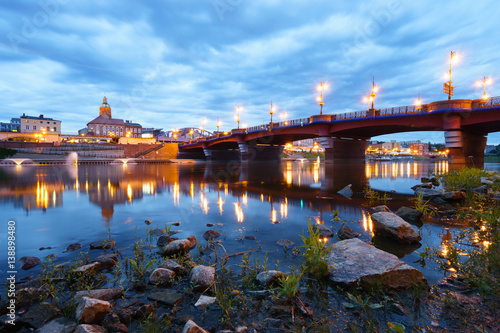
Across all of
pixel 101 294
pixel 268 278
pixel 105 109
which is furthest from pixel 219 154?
pixel 105 109

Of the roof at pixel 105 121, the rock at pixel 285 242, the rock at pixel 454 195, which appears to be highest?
the roof at pixel 105 121

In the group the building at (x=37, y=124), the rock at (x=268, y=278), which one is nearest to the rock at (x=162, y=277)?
the rock at (x=268, y=278)

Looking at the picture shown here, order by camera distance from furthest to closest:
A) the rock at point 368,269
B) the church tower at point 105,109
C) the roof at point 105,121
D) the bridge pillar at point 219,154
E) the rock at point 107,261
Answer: the church tower at point 105,109 < the roof at point 105,121 < the bridge pillar at point 219,154 < the rock at point 107,261 < the rock at point 368,269

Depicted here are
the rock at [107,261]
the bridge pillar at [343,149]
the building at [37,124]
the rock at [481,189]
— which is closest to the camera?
the rock at [107,261]

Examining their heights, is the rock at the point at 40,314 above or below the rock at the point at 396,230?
below

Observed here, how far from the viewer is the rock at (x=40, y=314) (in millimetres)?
3402

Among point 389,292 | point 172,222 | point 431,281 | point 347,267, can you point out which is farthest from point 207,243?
point 431,281

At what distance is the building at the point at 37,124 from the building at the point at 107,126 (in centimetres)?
1891

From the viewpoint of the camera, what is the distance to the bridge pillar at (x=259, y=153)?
71375 millimetres

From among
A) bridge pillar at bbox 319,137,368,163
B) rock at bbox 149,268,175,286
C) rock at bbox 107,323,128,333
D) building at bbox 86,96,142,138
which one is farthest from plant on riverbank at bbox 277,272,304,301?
building at bbox 86,96,142,138

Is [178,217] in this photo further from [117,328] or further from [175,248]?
[117,328]

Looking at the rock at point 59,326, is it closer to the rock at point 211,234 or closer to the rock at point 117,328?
the rock at point 117,328

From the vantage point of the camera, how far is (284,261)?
552 cm

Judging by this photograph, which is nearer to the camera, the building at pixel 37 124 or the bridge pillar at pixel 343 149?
the bridge pillar at pixel 343 149
